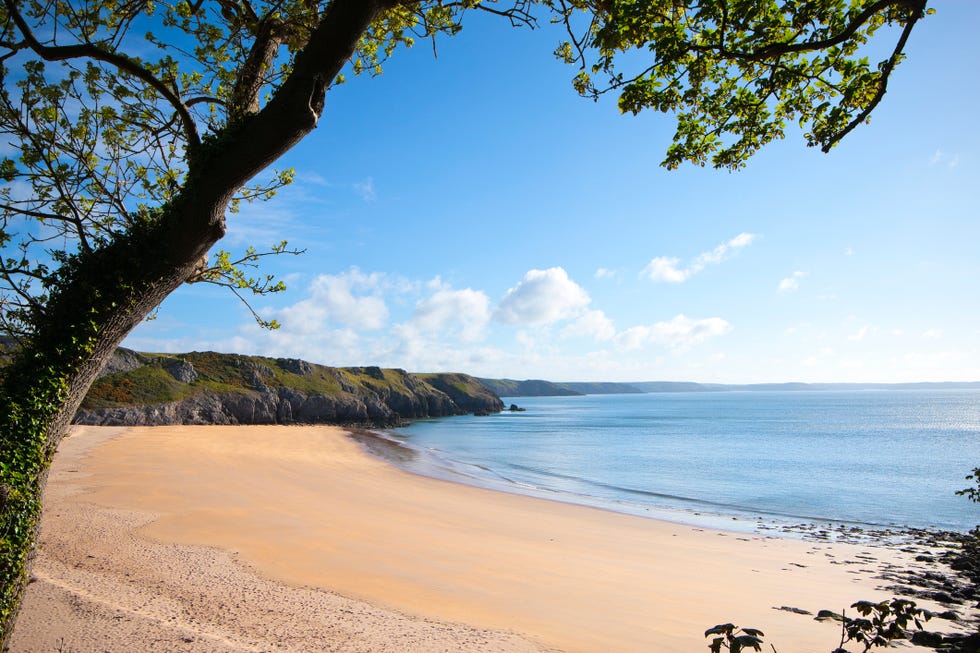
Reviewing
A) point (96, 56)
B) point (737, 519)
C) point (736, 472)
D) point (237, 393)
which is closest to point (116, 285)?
point (96, 56)

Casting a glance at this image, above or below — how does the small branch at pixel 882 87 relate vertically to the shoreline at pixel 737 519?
above

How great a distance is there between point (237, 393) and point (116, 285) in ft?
201

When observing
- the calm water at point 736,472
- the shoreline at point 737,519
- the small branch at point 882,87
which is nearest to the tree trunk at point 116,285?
the small branch at point 882,87

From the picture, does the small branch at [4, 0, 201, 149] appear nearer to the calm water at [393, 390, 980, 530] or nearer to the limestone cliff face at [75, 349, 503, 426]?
the calm water at [393, 390, 980, 530]

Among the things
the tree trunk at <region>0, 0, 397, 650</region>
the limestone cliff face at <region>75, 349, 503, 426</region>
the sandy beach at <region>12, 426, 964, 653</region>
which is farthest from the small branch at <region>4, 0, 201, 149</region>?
the limestone cliff face at <region>75, 349, 503, 426</region>

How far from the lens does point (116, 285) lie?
498 centimetres

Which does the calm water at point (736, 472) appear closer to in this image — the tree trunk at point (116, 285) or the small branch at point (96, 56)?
the tree trunk at point (116, 285)

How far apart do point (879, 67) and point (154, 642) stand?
9313 millimetres

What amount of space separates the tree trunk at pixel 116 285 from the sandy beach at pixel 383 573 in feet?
7.27

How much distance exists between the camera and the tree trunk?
452cm

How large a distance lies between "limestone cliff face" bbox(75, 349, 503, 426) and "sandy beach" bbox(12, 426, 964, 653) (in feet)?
101

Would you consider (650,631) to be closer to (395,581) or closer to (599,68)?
(395,581)

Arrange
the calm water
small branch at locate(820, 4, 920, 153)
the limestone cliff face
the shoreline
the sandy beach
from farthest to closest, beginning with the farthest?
the limestone cliff face, the calm water, the shoreline, the sandy beach, small branch at locate(820, 4, 920, 153)

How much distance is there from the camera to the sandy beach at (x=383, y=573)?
6.58 meters
